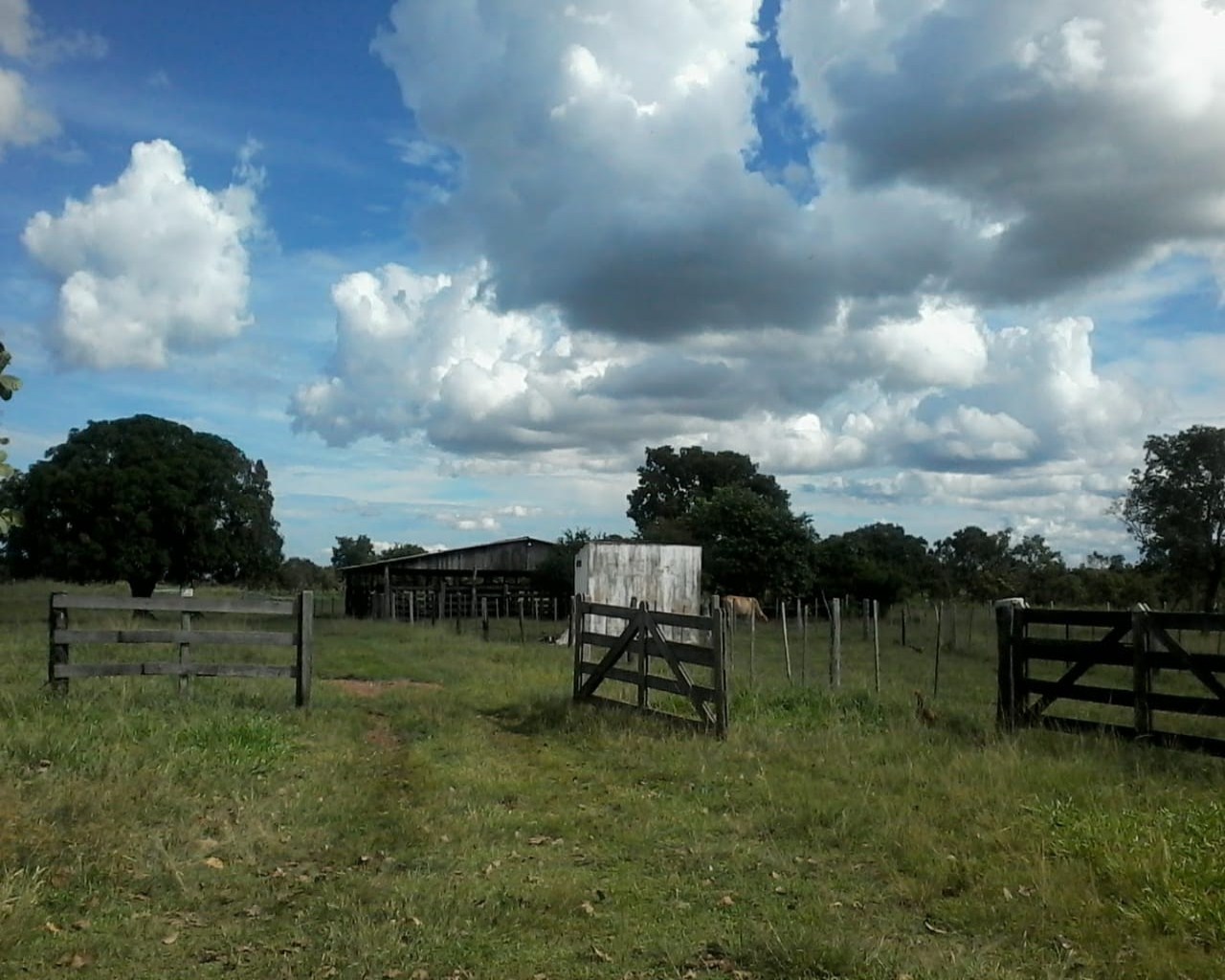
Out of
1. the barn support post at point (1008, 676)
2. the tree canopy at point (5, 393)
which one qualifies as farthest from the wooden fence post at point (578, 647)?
the tree canopy at point (5, 393)

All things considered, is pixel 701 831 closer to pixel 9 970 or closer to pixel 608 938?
pixel 608 938

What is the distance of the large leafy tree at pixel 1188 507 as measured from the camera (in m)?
36.7

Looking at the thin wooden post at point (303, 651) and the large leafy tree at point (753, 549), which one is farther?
the large leafy tree at point (753, 549)

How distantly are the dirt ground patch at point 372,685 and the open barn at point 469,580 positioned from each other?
29.0 metres

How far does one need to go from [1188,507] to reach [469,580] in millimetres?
30006

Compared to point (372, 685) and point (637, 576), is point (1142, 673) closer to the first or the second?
point (372, 685)

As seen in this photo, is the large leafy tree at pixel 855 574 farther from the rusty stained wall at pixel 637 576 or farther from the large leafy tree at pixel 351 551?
the large leafy tree at pixel 351 551

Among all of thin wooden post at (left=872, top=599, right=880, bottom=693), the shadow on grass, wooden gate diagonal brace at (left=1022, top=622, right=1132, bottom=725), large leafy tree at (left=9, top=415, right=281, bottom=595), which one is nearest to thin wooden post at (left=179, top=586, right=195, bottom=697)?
the shadow on grass

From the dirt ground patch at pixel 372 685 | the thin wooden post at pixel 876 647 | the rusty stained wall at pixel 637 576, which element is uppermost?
the rusty stained wall at pixel 637 576

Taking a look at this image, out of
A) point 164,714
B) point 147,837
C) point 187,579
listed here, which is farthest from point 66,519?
point 147,837

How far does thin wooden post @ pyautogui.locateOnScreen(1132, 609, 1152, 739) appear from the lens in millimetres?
10406

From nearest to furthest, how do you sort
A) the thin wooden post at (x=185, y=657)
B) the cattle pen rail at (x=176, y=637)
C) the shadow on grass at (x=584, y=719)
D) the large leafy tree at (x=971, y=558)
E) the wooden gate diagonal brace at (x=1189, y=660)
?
the wooden gate diagonal brace at (x=1189, y=660)
the cattle pen rail at (x=176, y=637)
the shadow on grass at (x=584, y=719)
the thin wooden post at (x=185, y=657)
the large leafy tree at (x=971, y=558)

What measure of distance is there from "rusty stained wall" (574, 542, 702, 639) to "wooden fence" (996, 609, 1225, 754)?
15367 mm

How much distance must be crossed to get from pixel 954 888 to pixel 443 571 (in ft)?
147
